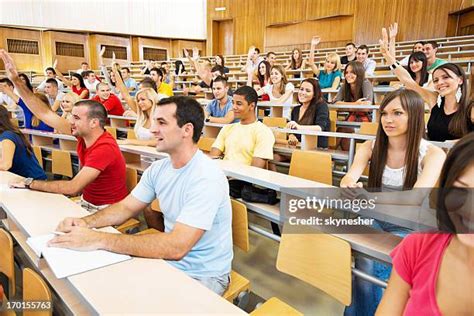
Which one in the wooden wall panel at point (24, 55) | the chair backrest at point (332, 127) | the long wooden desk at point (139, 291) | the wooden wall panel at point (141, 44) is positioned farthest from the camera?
the wooden wall panel at point (141, 44)

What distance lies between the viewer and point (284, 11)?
12570mm

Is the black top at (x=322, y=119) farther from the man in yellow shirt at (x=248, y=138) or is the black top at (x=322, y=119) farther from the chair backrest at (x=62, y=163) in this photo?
the chair backrest at (x=62, y=163)

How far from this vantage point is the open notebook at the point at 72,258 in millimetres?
1057

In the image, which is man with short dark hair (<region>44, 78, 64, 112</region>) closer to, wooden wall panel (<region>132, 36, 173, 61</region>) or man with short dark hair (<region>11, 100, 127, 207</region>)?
man with short dark hair (<region>11, 100, 127, 207</region>)

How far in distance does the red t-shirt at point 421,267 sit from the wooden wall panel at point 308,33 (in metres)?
12.0

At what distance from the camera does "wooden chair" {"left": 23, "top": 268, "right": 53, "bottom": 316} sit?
107cm

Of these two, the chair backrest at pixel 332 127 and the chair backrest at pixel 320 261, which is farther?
the chair backrest at pixel 332 127

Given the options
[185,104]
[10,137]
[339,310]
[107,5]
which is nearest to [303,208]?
[339,310]

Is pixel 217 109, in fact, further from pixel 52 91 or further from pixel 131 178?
pixel 52 91

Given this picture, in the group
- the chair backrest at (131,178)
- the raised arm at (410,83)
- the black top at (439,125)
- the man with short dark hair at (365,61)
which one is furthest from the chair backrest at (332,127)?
the man with short dark hair at (365,61)

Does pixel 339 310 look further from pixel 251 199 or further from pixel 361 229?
pixel 251 199

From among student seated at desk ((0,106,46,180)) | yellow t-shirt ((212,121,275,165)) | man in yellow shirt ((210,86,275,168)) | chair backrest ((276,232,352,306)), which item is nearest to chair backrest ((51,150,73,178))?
student seated at desk ((0,106,46,180))

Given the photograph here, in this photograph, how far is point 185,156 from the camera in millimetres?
1489

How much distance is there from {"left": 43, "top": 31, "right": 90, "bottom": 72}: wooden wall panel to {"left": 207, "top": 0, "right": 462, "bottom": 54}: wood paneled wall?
5.21 metres
